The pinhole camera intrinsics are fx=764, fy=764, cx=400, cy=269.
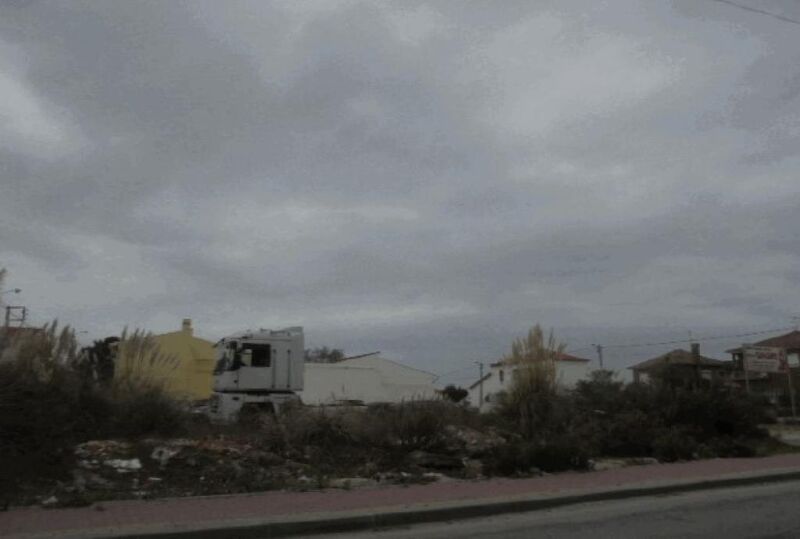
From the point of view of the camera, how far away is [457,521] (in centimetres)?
991

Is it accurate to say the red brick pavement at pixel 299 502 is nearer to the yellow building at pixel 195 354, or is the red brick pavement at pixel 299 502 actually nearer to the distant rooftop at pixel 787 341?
the yellow building at pixel 195 354

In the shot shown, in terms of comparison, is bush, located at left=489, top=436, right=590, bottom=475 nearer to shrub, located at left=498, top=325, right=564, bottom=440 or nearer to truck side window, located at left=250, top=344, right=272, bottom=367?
shrub, located at left=498, top=325, right=564, bottom=440

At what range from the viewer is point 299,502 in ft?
34.0

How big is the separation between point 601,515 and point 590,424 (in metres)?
7.26

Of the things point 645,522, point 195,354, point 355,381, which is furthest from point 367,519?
point 355,381

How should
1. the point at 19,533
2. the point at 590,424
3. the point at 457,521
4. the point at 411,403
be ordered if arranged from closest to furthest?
the point at 19,533 → the point at 457,521 → the point at 411,403 → the point at 590,424

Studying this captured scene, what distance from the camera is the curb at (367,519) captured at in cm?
811

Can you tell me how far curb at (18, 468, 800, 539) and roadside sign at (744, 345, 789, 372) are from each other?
20.4 metres

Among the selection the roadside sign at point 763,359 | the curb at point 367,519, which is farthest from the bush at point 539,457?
the roadside sign at point 763,359

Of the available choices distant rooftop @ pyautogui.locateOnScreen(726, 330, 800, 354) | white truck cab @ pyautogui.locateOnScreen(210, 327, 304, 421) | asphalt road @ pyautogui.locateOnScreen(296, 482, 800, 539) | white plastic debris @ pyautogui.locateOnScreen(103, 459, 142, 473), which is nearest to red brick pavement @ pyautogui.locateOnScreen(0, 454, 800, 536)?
asphalt road @ pyautogui.locateOnScreen(296, 482, 800, 539)

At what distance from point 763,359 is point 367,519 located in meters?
27.1

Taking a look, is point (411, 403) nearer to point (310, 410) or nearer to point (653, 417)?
point (310, 410)

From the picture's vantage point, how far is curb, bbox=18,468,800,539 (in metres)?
8.11

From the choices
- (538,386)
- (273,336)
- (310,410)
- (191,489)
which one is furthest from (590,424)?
(273,336)
